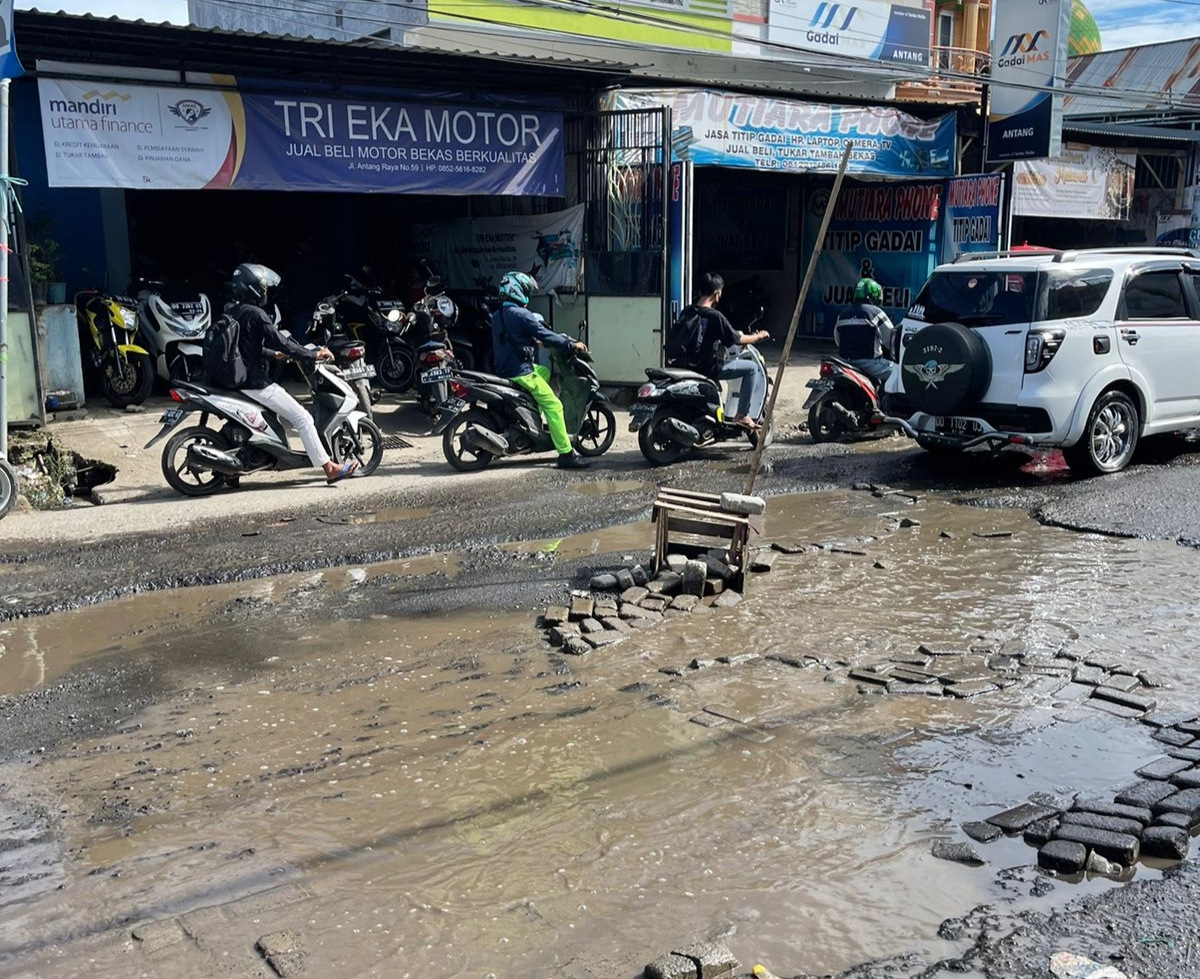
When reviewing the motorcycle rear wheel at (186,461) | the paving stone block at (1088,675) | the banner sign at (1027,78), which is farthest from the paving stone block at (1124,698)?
the banner sign at (1027,78)

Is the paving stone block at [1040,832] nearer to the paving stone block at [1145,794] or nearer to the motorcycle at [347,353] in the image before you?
the paving stone block at [1145,794]

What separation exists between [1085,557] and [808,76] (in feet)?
41.9

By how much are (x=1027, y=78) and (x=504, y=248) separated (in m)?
8.44

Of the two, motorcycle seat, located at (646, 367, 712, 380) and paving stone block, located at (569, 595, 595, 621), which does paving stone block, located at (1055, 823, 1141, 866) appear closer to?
paving stone block, located at (569, 595, 595, 621)

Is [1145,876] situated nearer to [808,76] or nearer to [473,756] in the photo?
[473,756]

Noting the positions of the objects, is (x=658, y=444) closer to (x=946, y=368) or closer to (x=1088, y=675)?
(x=946, y=368)

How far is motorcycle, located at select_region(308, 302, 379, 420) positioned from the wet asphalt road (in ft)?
4.45

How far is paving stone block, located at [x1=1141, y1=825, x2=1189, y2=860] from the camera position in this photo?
3.81 metres

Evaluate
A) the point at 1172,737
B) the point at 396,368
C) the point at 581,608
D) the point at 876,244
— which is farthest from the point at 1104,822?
the point at 876,244

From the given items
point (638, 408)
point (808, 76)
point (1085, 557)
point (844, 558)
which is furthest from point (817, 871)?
point (808, 76)

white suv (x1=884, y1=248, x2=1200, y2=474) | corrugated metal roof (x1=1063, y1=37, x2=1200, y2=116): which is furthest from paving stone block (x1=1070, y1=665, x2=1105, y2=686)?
corrugated metal roof (x1=1063, y1=37, x2=1200, y2=116)

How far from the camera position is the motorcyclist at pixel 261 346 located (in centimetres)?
901

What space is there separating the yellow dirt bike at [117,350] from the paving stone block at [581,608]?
25.4ft

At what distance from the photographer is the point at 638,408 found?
10.5 m
